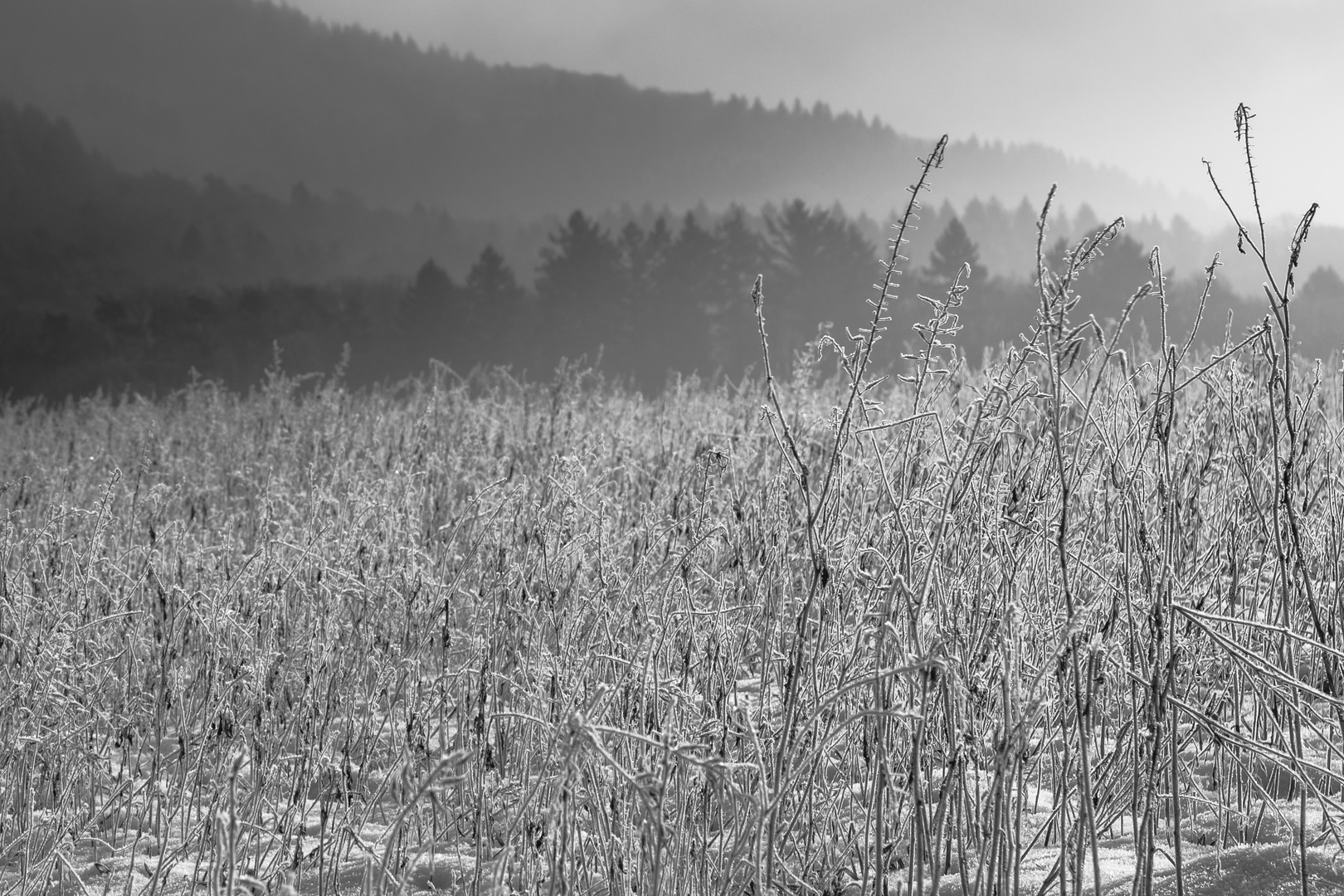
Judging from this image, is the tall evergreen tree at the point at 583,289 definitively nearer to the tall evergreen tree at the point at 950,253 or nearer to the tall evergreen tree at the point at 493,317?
the tall evergreen tree at the point at 493,317

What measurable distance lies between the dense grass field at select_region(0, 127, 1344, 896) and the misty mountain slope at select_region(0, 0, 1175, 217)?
87.4 m

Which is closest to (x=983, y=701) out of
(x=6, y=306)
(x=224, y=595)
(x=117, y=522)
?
(x=224, y=595)

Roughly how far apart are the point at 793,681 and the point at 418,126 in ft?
467

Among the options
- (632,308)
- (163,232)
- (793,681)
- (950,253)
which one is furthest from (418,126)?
(793,681)

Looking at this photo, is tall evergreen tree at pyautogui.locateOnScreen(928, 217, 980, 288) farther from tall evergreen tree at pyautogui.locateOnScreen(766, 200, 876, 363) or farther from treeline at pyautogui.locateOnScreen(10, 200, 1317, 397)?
tall evergreen tree at pyautogui.locateOnScreen(766, 200, 876, 363)

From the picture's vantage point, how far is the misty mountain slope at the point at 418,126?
99938 mm

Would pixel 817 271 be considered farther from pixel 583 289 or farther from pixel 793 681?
pixel 793 681

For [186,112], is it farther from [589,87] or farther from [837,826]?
[837,826]

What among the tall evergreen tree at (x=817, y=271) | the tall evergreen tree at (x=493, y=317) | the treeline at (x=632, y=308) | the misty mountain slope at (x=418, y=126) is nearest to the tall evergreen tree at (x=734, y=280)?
the treeline at (x=632, y=308)

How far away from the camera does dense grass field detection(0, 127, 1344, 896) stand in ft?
5.02

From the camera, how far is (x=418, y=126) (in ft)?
430

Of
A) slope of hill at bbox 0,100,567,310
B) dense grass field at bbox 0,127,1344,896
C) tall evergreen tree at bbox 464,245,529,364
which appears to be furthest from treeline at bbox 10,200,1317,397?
dense grass field at bbox 0,127,1344,896

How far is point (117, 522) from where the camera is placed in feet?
15.3

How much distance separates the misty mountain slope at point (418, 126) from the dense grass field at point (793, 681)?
87429 millimetres
